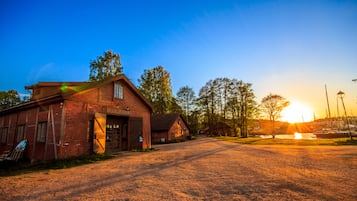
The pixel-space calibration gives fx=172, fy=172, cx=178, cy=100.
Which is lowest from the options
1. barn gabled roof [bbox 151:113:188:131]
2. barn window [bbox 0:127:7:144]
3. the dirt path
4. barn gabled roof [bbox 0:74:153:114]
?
the dirt path

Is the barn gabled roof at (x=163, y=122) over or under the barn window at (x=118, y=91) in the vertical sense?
under

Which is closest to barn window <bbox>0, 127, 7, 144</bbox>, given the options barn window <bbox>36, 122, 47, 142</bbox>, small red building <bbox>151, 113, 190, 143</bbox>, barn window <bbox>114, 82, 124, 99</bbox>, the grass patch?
the grass patch

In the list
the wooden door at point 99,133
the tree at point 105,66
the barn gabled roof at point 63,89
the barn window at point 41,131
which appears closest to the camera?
the barn gabled roof at point 63,89

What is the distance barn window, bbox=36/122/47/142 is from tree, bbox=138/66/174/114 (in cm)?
2579

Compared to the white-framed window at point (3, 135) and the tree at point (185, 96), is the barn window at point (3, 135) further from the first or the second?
the tree at point (185, 96)

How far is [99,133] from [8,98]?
122 feet

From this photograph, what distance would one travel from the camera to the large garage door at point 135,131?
15031 mm

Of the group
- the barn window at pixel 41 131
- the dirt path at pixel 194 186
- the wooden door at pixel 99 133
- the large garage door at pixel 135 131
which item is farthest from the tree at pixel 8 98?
the dirt path at pixel 194 186

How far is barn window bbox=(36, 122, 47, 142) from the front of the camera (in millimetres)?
10911

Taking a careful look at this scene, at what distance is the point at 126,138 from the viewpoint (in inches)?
601

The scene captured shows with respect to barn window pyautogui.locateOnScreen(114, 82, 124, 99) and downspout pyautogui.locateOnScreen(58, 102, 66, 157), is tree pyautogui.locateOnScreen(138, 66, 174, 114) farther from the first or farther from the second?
downspout pyautogui.locateOnScreen(58, 102, 66, 157)

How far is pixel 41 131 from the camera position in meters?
11.1

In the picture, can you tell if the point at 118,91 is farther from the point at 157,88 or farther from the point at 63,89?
the point at 157,88

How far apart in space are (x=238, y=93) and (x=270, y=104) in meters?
7.47
